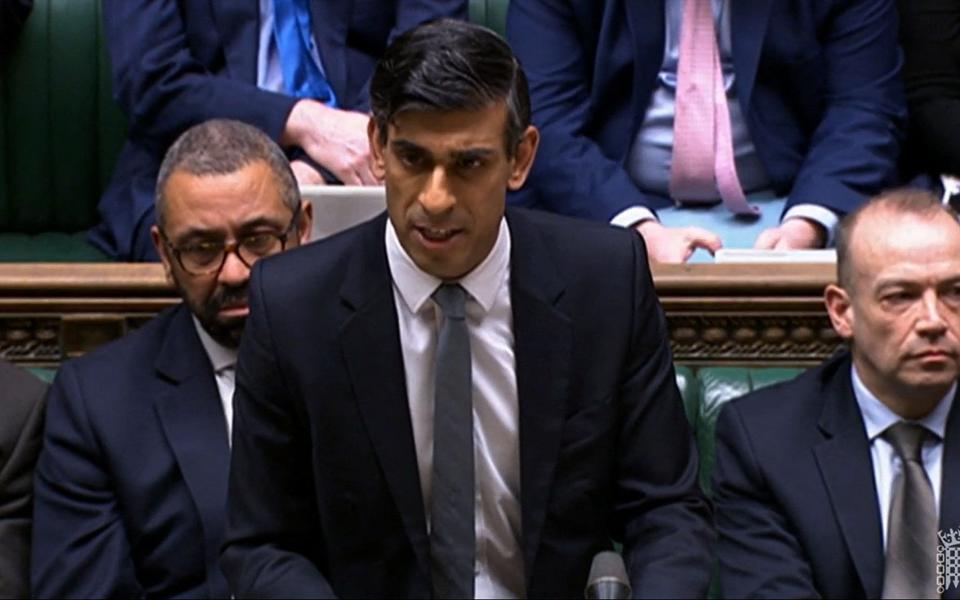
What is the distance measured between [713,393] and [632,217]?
0.35 metres

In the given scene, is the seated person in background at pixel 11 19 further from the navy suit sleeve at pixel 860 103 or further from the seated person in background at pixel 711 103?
the navy suit sleeve at pixel 860 103

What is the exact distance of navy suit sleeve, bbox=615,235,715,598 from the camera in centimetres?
163

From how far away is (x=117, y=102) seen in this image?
2.70 m

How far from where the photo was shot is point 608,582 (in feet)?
4.20

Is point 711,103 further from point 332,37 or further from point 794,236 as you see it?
point 332,37

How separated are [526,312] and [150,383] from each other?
1.48 feet

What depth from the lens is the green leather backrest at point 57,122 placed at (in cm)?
282

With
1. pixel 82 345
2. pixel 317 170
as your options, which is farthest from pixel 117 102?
pixel 82 345

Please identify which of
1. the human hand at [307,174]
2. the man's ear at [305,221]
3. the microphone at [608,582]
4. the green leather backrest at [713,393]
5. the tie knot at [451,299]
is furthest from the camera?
the human hand at [307,174]

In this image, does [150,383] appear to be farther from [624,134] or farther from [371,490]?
[624,134]

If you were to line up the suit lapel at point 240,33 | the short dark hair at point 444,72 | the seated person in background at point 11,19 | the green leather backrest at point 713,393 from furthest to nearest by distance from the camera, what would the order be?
the seated person in background at point 11,19 < the suit lapel at point 240,33 < the green leather backrest at point 713,393 < the short dark hair at point 444,72

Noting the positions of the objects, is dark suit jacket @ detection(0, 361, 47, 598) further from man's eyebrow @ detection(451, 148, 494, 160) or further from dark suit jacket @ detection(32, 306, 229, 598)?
man's eyebrow @ detection(451, 148, 494, 160)

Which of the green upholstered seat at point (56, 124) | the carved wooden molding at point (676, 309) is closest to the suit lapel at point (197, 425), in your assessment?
the carved wooden molding at point (676, 309)

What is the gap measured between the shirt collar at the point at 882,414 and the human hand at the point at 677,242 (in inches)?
19.6
